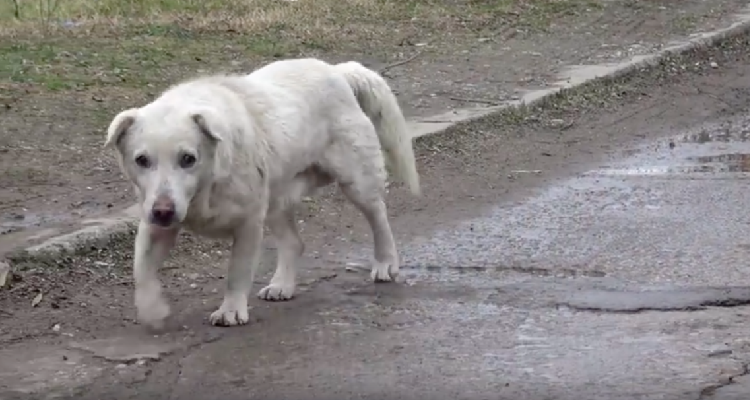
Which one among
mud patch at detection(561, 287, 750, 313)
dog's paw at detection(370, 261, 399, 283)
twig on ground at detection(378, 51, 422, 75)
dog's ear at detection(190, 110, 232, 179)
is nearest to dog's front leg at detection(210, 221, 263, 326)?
dog's ear at detection(190, 110, 232, 179)

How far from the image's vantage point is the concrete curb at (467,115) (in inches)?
250

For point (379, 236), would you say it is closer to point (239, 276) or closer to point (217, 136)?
point (239, 276)

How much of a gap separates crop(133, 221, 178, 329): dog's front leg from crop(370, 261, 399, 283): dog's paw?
1062 mm

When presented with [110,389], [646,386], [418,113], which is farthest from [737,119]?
[110,389]

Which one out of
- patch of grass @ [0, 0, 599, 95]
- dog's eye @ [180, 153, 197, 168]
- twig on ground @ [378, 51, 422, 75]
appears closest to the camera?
dog's eye @ [180, 153, 197, 168]

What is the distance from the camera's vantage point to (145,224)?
211 inches

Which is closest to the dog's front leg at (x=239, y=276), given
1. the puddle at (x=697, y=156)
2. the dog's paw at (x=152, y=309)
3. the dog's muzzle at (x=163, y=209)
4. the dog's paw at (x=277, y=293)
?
the dog's paw at (x=152, y=309)

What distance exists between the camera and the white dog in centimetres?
501

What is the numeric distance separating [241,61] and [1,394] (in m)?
6.98

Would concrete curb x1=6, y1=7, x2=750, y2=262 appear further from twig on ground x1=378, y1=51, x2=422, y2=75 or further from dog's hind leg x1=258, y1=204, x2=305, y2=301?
twig on ground x1=378, y1=51, x2=422, y2=75

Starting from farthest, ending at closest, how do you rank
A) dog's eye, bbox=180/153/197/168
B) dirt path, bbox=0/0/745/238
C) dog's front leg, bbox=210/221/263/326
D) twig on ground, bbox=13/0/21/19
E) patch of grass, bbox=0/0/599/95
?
twig on ground, bbox=13/0/21/19, patch of grass, bbox=0/0/599/95, dirt path, bbox=0/0/745/238, dog's front leg, bbox=210/221/263/326, dog's eye, bbox=180/153/197/168

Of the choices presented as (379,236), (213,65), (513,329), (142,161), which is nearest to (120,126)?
(142,161)

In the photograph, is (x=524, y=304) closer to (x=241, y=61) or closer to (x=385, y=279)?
(x=385, y=279)

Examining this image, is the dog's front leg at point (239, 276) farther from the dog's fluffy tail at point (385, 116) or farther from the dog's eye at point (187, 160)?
the dog's fluffy tail at point (385, 116)
